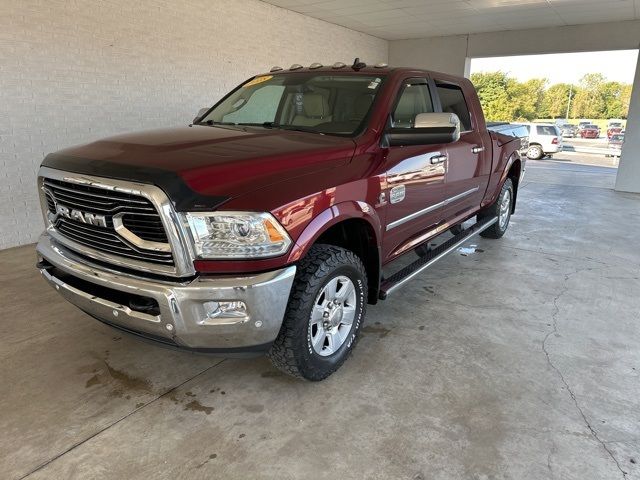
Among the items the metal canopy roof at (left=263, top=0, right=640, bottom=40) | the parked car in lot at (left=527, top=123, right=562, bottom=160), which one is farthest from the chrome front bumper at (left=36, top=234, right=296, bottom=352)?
the parked car in lot at (left=527, top=123, right=562, bottom=160)

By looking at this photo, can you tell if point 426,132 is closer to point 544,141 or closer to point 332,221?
point 332,221

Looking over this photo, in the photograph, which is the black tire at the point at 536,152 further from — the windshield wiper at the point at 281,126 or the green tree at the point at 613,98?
the green tree at the point at 613,98

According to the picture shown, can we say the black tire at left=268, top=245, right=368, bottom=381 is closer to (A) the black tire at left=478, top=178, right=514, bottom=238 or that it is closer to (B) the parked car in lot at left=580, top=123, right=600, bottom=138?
(A) the black tire at left=478, top=178, right=514, bottom=238

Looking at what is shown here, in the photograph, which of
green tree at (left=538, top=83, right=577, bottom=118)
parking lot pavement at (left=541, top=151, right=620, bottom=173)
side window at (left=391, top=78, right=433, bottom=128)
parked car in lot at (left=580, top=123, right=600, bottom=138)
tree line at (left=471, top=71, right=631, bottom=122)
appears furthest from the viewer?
green tree at (left=538, top=83, right=577, bottom=118)

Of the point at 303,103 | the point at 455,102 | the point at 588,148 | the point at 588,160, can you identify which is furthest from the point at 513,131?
the point at 588,148

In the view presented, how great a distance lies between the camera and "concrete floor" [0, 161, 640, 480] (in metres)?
2.04

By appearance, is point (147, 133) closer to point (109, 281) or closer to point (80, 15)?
point (109, 281)

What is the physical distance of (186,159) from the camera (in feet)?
7.27

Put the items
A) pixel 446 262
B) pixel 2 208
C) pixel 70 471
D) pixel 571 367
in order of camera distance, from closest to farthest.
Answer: pixel 70 471
pixel 571 367
pixel 446 262
pixel 2 208

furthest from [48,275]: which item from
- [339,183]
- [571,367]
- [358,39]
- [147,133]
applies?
[358,39]

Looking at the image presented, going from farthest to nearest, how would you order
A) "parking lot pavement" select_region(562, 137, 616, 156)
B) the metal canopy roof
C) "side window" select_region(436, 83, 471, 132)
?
1. "parking lot pavement" select_region(562, 137, 616, 156)
2. the metal canopy roof
3. "side window" select_region(436, 83, 471, 132)

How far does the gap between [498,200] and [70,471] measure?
4.83m

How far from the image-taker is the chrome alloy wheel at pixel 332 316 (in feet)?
8.18

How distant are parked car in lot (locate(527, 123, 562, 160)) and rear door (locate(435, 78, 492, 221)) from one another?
14.7 metres
